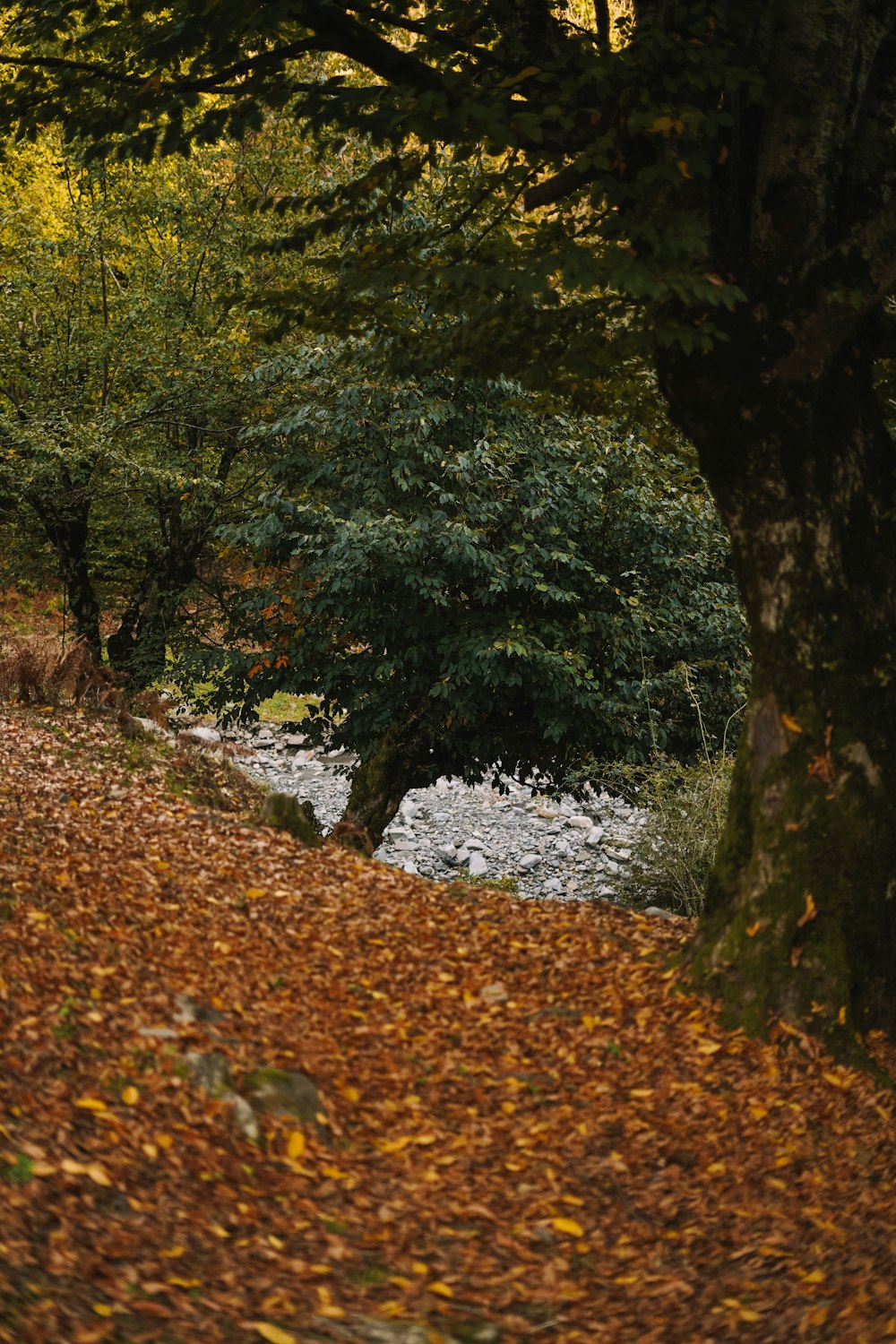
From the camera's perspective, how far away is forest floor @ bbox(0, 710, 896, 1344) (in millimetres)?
3607

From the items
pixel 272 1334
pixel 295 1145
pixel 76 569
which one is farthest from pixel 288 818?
pixel 76 569

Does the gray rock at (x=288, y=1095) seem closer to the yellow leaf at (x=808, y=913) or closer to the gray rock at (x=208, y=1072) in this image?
the gray rock at (x=208, y=1072)

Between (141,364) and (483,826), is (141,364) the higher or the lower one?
the higher one

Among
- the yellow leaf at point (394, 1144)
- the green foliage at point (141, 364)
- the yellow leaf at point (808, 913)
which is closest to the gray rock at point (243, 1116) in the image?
the yellow leaf at point (394, 1144)

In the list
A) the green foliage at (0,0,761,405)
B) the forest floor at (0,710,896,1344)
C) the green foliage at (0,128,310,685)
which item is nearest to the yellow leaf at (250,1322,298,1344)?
the forest floor at (0,710,896,1344)

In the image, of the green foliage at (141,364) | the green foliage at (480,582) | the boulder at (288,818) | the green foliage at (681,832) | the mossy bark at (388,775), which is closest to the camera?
the boulder at (288,818)

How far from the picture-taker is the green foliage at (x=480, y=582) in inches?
435

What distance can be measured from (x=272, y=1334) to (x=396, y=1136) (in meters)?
1.39

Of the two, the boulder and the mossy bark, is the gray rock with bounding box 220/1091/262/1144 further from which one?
the mossy bark

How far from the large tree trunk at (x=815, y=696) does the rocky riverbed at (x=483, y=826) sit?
7.93m

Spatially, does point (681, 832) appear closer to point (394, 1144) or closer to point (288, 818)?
point (288, 818)

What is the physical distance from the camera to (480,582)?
11.5 metres

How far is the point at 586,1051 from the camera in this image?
216 inches

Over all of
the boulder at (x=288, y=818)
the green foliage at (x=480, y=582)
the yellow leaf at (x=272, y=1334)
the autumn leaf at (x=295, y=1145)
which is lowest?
the yellow leaf at (x=272, y=1334)
